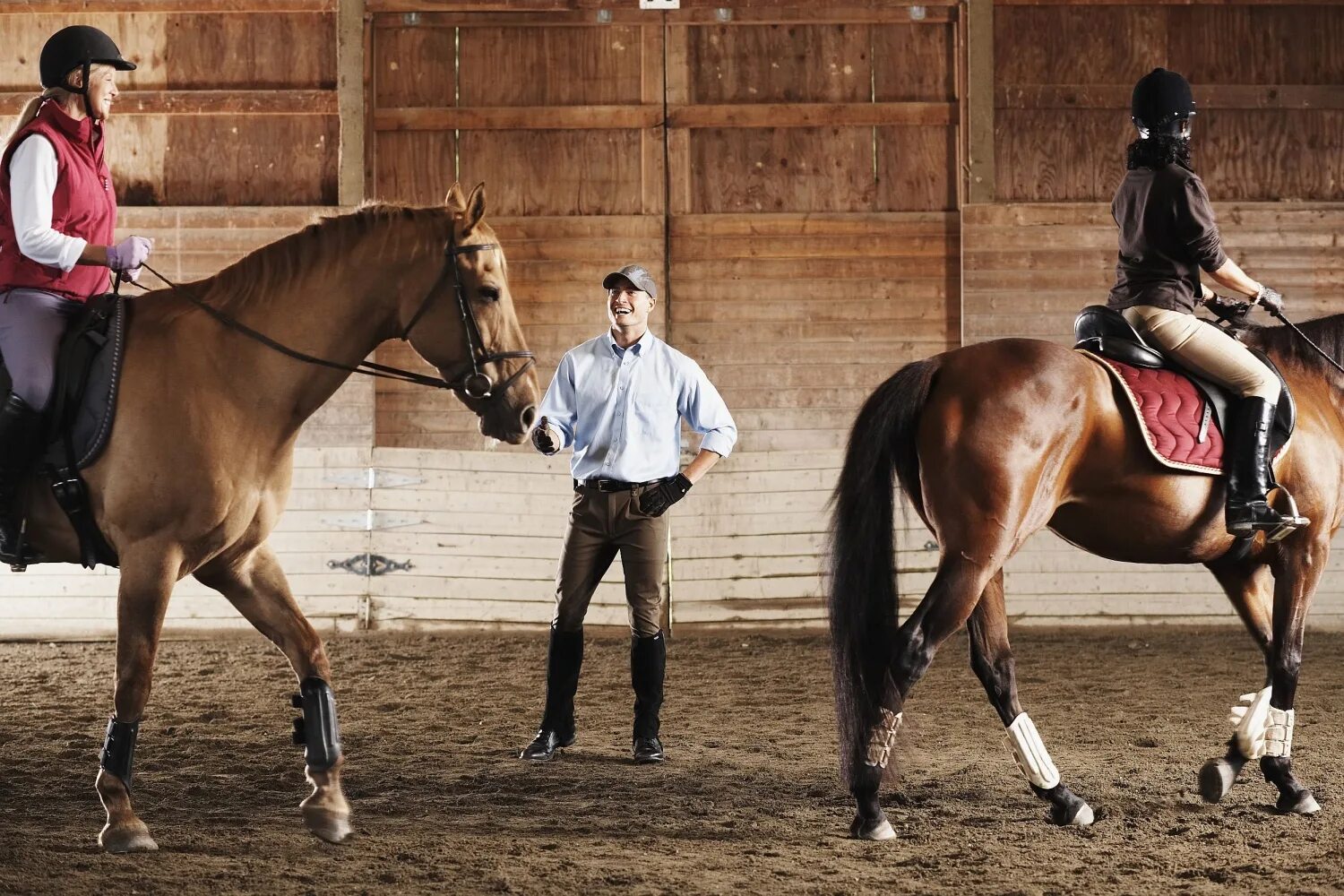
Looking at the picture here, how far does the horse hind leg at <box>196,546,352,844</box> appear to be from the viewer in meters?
3.91

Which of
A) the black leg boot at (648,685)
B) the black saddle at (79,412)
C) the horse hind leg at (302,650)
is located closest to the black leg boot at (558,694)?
the black leg boot at (648,685)

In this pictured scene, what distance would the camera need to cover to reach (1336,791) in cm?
439

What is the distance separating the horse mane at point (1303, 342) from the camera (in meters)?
4.52

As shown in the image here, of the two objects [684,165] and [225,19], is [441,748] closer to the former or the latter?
[684,165]

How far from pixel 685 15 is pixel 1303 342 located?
556 cm

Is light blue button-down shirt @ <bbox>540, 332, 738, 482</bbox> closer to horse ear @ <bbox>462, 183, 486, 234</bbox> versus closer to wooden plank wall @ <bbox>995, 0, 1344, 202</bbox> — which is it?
horse ear @ <bbox>462, 183, 486, 234</bbox>

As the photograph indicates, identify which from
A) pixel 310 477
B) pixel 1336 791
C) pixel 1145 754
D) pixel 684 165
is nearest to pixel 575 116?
pixel 684 165

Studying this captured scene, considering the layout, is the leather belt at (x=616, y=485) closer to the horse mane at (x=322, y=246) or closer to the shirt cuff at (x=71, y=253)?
the horse mane at (x=322, y=246)

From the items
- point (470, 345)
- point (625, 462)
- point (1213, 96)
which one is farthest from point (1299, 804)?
point (1213, 96)

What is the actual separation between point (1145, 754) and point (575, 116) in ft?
19.1

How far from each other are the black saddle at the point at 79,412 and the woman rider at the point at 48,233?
0.13 feet

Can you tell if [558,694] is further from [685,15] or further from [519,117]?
[685,15]

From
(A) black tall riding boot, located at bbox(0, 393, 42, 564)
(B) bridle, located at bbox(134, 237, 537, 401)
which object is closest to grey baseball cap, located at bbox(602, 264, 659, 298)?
(B) bridle, located at bbox(134, 237, 537, 401)

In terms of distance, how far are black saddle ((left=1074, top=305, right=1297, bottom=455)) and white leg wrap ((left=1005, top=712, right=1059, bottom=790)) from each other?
3.80ft
